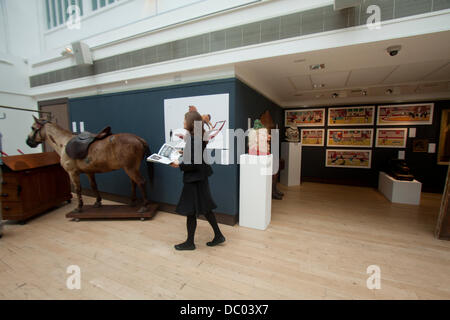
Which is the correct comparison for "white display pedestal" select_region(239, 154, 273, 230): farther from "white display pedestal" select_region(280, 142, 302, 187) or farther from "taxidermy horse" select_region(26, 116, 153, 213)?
"white display pedestal" select_region(280, 142, 302, 187)

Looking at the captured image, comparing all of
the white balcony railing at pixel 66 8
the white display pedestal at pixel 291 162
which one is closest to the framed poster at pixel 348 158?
the white display pedestal at pixel 291 162

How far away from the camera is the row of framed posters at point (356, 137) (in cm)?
476

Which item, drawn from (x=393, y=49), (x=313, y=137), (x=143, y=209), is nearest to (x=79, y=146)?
(x=143, y=209)

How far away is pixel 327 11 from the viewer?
2105mm

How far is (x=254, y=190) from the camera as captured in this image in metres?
2.69

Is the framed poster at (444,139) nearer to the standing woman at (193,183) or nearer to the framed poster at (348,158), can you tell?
the framed poster at (348,158)

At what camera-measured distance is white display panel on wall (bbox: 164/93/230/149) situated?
2.76 meters

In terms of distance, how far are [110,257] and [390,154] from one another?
6191mm

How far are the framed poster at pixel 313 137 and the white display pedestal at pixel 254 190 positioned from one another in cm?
349

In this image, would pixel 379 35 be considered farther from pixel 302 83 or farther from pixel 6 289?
pixel 6 289

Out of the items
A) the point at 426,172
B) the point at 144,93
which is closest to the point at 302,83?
A: the point at 144,93

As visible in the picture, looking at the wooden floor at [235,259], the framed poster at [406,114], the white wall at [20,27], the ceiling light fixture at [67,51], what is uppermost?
the white wall at [20,27]

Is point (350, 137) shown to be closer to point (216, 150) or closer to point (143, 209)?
point (216, 150)

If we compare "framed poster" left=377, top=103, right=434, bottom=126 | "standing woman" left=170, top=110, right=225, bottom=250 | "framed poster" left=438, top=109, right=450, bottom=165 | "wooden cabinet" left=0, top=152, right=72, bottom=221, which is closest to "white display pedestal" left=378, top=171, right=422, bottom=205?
"framed poster" left=438, top=109, right=450, bottom=165
